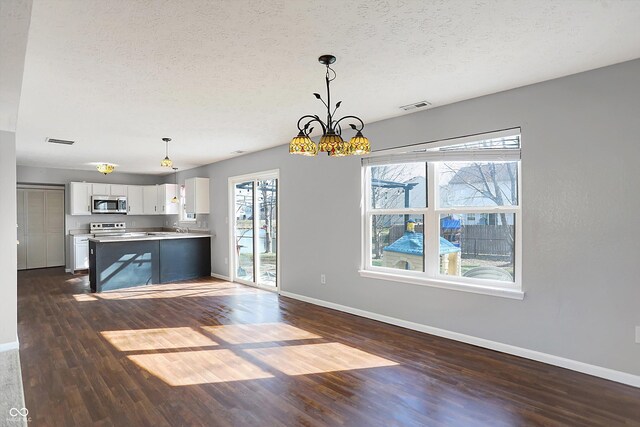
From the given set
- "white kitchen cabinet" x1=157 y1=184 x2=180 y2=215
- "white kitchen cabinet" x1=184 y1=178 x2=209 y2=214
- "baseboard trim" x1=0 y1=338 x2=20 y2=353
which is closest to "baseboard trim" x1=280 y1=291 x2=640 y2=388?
"baseboard trim" x1=0 y1=338 x2=20 y2=353

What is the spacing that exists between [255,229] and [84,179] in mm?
5232

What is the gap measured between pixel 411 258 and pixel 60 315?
4710mm

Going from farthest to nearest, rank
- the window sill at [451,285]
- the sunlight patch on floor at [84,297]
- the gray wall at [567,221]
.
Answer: the sunlight patch on floor at [84,297] → the window sill at [451,285] → the gray wall at [567,221]

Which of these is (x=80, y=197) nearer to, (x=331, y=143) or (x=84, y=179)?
(x=84, y=179)

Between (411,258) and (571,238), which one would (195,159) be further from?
(571,238)

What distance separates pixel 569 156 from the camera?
9.98 feet

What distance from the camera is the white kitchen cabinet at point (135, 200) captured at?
362 inches

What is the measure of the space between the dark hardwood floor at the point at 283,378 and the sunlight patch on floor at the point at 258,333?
0.07ft

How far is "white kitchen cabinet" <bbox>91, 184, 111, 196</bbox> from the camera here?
8586 millimetres

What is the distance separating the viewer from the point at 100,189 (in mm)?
8695

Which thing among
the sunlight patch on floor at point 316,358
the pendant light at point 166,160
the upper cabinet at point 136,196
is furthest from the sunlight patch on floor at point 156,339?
the upper cabinet at point 136,196

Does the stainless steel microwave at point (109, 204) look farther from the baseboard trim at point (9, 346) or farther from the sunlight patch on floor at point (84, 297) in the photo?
the baseboard trim at point (9, 346)

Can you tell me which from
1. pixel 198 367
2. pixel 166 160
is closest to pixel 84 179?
pixel 166 160

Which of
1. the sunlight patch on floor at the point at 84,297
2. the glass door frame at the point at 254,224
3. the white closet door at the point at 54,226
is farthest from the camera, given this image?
the white closet door at the point at 54,226
